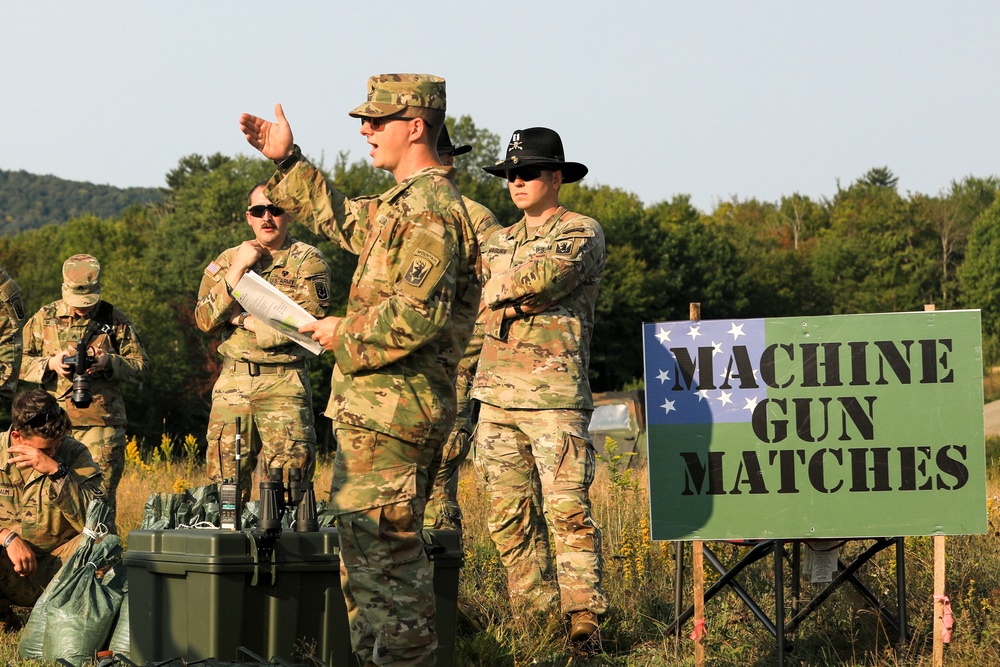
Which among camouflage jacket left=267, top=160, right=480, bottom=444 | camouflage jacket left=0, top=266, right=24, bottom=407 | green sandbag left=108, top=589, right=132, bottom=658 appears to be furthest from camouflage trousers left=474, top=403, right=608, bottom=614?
camouflage jacket left=0, top=266, right=24, bottom=407

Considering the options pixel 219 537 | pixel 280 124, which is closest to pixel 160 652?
pixel 219 537

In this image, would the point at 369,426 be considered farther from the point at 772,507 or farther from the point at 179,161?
the point at 179,161

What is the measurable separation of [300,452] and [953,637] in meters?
4.23

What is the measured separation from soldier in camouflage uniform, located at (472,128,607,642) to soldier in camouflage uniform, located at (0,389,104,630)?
228 cm

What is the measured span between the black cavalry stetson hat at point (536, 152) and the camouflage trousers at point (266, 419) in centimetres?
243

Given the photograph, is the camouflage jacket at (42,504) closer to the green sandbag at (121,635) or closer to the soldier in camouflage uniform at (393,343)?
the green sandbag at (121,635)

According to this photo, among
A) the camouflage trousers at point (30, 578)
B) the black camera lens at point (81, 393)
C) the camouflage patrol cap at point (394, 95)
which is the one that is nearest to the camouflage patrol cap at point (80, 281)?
the black camera lens at point (81, 393)

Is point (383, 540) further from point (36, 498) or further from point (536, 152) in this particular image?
point (36, 498)

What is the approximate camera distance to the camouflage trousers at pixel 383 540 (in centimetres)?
484

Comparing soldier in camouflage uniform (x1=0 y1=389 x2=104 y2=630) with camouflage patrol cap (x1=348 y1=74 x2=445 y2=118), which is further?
soldier in camouflage uniform (x1=0 y1=389 x2=104 y2=630)

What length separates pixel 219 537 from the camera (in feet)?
17.6

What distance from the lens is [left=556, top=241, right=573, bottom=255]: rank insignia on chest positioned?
6680 millimetres

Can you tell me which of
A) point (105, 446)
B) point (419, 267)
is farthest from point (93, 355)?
point (419, 267)

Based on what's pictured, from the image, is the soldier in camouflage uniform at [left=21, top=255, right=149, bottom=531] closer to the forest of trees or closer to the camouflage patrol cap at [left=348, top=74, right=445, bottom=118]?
the camouflage patrol cap at [left=348, top=74, right=445, bottom=118]
